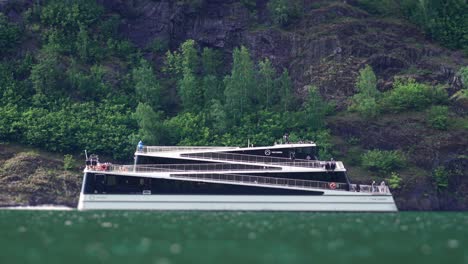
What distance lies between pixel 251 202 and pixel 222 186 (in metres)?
2.65

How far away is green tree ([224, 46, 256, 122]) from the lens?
99125mm

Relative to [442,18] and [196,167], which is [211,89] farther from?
[442,18]

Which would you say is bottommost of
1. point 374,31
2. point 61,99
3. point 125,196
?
point 125,196

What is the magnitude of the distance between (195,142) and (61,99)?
16.0 metres

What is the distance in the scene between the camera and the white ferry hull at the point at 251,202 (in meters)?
75.8

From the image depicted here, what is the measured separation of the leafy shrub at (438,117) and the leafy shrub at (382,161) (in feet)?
20.7

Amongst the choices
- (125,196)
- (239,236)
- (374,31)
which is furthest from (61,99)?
(239,236)

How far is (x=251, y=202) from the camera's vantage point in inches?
3014

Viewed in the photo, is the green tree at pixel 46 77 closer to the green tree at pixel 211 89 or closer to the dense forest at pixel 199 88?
the dense forest at pixel 199 88

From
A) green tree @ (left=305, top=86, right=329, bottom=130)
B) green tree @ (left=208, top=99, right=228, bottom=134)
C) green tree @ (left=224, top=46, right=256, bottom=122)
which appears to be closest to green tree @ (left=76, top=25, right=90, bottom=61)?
green tree @ (left=224, top=46, right=256, bottom=122)

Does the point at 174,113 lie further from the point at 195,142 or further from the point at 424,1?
the point at 424,1

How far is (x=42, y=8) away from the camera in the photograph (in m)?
111

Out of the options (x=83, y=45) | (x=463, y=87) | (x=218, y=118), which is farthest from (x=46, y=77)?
(x=463, y=87)

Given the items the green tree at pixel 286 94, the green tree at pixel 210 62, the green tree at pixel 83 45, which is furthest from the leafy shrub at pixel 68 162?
the green tree at pixel 286 94
